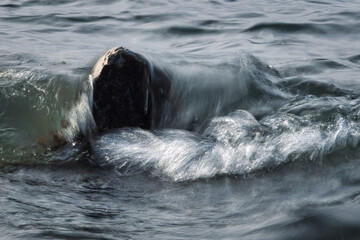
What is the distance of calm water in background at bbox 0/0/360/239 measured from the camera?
2.87m

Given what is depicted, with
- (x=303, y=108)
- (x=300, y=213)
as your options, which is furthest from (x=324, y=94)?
(x=300, y=213)

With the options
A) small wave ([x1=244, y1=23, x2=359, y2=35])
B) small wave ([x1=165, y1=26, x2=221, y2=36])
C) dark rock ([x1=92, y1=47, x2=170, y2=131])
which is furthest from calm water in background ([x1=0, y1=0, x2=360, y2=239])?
small wave ([x1=244, y1=23, x2=359, y2=35])

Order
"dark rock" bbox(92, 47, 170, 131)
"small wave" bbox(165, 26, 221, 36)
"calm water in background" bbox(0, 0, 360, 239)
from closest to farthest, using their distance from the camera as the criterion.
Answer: "calm water in background" bbox(0, 0, 360, 239)
"dark rock" bbox(92, 47, 170, 131)
"small wave" bbox(165, 26, 221, 36)

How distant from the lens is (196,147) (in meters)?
4.08

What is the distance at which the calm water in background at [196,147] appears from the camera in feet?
9.42

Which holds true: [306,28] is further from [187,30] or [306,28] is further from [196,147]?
[196,147]

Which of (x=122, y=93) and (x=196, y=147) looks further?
(x=122, y=93)

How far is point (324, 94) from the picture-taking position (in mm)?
5570

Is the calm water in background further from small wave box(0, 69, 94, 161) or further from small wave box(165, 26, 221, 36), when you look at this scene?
small wave box(165, 26, 221, 36)

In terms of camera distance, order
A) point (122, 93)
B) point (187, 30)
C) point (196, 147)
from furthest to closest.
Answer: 1. point (187, 30)
2. point (122, 93)
3. point (196, 147)

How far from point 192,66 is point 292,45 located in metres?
2.20

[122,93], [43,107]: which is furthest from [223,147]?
[43,107]

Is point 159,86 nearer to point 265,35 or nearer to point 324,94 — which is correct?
point 324,94

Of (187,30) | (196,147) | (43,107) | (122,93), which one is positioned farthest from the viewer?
(187,30)
